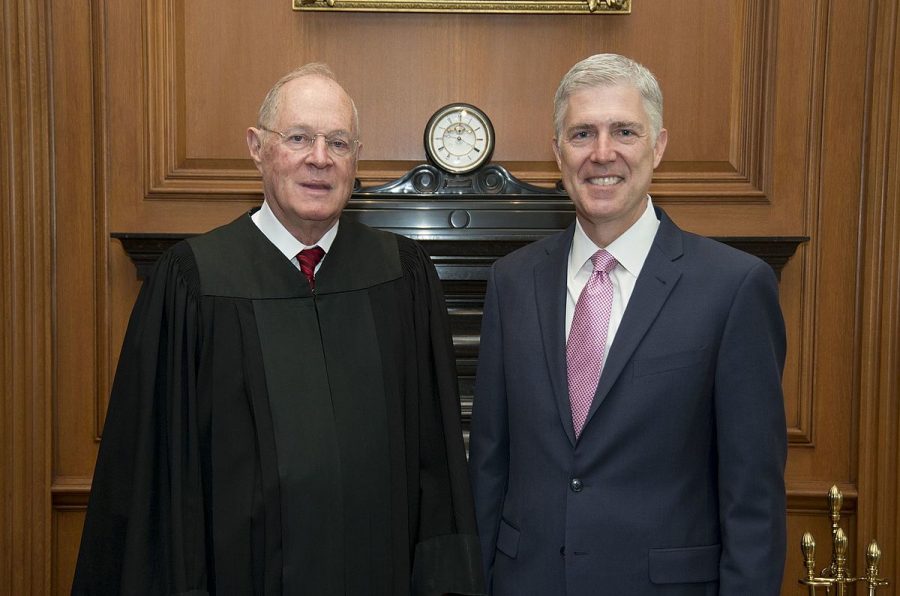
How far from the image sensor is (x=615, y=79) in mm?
1899

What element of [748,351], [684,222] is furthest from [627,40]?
[748,351]

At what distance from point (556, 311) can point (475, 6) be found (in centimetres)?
160

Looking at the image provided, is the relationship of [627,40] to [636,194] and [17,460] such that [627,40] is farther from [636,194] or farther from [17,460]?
[17,460]

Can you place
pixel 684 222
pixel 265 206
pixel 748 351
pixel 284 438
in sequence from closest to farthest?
pixel 748 351 → pixel 284 438 → pixel 265 206 → pixel 684 222

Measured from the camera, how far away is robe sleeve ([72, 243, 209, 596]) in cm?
199

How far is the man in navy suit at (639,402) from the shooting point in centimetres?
181

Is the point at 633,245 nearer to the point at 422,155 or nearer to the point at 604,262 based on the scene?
the point at 604,262

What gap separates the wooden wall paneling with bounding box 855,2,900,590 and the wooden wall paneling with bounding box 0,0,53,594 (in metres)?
2.94

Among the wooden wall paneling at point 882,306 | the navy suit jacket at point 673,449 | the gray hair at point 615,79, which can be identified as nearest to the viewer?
the navy suit jacket at point 673,449

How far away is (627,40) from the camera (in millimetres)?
3209

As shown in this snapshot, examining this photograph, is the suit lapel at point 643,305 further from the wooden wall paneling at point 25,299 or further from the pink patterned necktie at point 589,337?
the wooden wall paneling at point 25,299

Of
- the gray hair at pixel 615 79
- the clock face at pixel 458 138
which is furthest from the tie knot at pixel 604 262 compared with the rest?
the clock face at pixel 458 138

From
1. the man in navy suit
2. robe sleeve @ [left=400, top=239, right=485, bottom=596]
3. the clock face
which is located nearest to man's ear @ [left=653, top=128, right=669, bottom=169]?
the man in navy suit

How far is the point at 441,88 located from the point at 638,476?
1.84 meters
